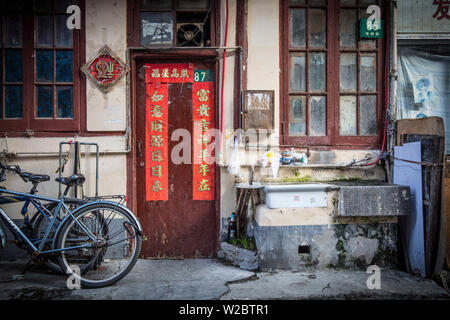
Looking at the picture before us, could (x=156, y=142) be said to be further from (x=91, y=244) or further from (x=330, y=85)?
(x=330, y=85)

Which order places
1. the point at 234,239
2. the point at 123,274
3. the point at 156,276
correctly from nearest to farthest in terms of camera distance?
the point at 123,274
the point at 156,276
the point at 234,239

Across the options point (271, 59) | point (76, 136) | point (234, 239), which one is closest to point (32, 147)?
point (76, 136)

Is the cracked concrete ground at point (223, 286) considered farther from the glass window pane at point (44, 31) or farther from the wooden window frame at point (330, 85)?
the glass window pane at point (44, 31)

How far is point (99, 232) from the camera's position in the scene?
360 centimetres

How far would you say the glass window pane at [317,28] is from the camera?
4438 mm

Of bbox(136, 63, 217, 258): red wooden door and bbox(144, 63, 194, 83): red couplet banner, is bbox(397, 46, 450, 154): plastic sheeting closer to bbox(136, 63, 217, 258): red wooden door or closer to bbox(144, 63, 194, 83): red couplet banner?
bbox(136, 63, 217, 258): red wooden door

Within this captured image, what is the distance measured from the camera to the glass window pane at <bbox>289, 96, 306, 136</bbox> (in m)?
4.45

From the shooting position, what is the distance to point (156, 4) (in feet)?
14.5

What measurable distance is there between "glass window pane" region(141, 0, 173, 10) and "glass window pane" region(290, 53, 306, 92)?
1.97 m

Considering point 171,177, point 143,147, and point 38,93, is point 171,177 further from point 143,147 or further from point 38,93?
point 38,93

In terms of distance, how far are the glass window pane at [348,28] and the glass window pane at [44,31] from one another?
14.0 ft

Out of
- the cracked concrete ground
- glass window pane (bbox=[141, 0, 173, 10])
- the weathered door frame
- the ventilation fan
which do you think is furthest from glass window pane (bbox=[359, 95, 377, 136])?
glass window pane (bbox=[141, 0, 173, 10])

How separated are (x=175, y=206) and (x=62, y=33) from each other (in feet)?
9.91

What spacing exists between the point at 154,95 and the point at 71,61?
1295 millimetres
